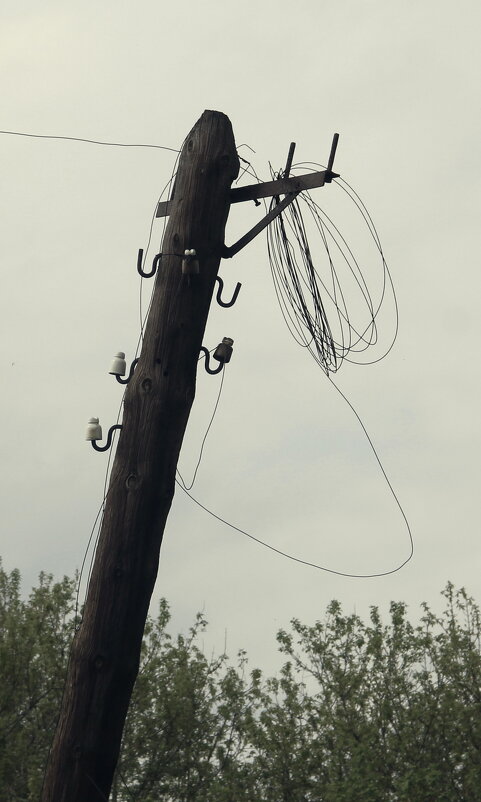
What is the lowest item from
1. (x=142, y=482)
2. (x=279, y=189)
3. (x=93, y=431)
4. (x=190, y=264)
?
(x=142, y=482)

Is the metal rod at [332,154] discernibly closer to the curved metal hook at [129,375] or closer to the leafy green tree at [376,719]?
the curved metal hook at [129,375]

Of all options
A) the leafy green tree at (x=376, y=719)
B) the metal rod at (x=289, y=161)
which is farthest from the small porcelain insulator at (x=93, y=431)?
the leafy green tree at (x=376, y=719)

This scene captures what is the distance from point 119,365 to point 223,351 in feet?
2.07

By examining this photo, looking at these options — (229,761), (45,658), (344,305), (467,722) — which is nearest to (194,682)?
(229,761)

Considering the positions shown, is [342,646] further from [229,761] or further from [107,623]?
[107,623]

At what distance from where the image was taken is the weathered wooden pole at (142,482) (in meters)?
5.43

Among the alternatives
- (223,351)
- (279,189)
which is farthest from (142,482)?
(279,189)

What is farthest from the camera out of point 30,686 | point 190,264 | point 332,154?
point 30,686

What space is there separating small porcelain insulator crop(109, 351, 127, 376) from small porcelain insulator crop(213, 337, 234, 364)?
55cm

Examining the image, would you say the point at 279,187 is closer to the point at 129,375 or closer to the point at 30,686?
the point at 129,375

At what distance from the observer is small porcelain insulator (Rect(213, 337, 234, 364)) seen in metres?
6.47

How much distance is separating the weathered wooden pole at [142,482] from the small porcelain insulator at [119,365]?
19cm

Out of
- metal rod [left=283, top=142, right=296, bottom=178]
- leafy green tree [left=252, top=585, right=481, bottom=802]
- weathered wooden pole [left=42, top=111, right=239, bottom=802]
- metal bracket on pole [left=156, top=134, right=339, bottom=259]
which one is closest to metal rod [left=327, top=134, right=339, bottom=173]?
metal bracket on pole [left=156, top=134, right=339, bottom=259]

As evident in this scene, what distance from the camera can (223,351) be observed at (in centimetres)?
648
